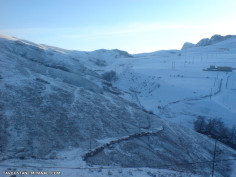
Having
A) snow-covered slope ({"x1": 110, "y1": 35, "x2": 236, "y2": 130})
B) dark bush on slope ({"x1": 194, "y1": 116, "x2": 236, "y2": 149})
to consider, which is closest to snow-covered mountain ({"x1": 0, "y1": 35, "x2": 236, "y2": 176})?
snow-covered slope ({"x1": 110, "y1": 35, "x2": 236, "y2": 130})

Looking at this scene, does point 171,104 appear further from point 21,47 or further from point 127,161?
point 21,47

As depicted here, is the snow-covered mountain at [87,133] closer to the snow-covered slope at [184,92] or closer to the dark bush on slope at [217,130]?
the snow-covered slope at [184,92]

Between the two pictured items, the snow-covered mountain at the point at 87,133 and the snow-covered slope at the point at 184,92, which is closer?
the snow-covered mountain at the point at 87,133

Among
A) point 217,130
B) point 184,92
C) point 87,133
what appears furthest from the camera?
point 184,92

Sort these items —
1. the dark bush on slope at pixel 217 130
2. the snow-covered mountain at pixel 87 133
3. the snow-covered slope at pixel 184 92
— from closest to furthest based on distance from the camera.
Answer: the snow-covered mountain at pixel 87 133 → the dark bush on slope at pixel 217 130 → the snow-covered slope at pixel 184 92

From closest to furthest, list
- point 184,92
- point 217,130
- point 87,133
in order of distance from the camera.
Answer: point 87,133
point 217,130
point 184,92

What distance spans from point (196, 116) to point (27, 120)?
118 ft

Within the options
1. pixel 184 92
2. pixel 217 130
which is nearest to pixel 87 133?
pixel 217 130

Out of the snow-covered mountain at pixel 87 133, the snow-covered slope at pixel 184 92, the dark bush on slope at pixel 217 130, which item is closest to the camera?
the snow-covered mountain at pixel 87 133

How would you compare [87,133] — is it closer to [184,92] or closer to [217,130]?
[217,130]

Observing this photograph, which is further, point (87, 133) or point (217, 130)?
point (217, 130)

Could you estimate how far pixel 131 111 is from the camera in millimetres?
33750

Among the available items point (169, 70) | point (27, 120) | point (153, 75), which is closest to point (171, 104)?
point (153, 75)

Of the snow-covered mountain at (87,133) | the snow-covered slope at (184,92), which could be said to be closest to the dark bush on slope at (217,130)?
the snow-covered slope at (184,92)
